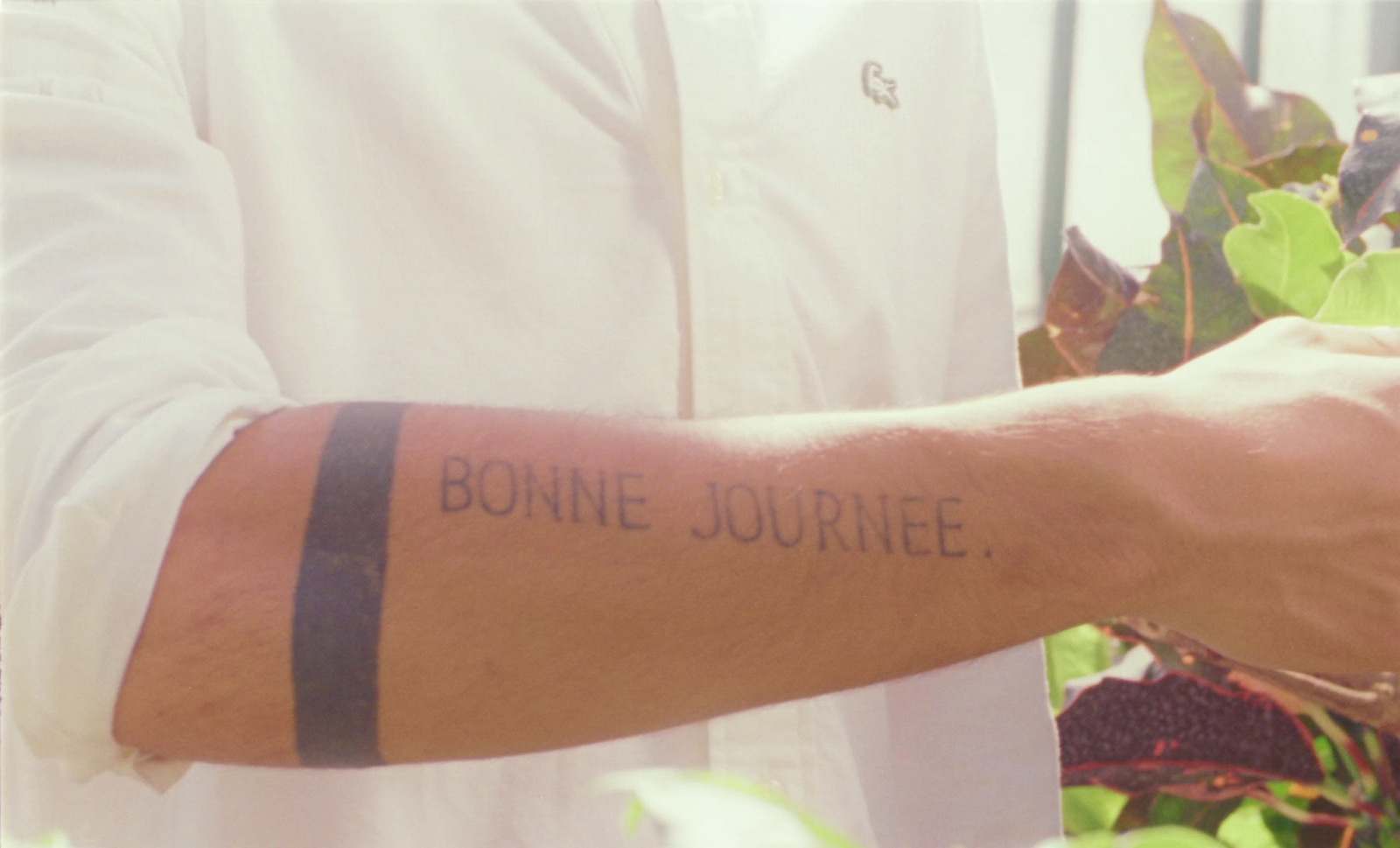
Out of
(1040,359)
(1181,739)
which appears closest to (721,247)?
(1040,359)

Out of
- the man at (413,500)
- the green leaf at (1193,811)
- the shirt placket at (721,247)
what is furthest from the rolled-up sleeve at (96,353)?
the green leaf at (1193,811)

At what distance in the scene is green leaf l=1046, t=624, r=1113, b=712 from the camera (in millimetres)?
896

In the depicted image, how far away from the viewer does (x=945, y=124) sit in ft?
3.26

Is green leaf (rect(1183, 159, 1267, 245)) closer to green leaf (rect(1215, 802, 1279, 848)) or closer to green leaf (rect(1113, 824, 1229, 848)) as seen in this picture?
green leaf (rect(1215, 802, 1279, 848))

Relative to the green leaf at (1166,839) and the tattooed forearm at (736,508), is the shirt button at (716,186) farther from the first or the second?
the green leaf at (1166,839)

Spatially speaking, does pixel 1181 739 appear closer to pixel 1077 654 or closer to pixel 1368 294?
pixel 1077 654

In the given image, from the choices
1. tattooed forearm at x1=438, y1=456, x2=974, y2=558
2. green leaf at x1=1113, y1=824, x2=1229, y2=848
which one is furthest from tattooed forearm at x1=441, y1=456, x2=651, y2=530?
green leaf at x1=1113, y1=824, x2=1229, y2=848

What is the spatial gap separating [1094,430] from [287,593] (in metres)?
0.34

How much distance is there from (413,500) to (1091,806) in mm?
689

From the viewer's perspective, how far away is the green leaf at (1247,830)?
0.78 meters

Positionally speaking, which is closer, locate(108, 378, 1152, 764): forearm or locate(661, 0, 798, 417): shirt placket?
locate(108, 378, 1152, 764): forearm

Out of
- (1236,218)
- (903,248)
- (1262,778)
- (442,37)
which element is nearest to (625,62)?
(442,37)

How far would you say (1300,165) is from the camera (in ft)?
2.48

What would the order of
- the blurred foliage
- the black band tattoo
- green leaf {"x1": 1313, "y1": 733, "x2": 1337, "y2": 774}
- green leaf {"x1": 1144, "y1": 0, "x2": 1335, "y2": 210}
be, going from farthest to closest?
green leaf {"x1": 1144, "y1": 0, "x2": 1335, "y2": 210}, green leaf {"x1": 1313, "y1": 733, "x2": 1337, "y2": 774}, the blurred foliage, the black band tattoo
